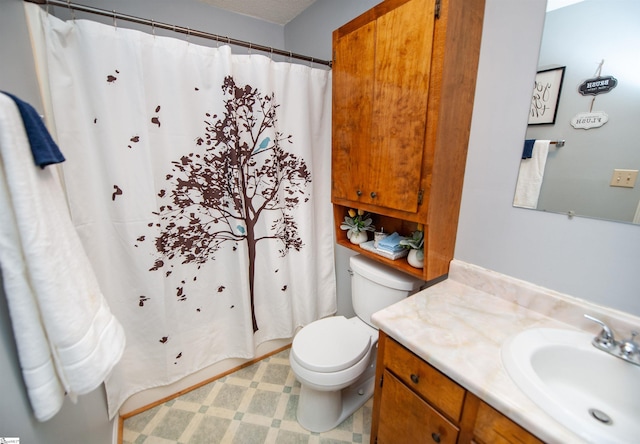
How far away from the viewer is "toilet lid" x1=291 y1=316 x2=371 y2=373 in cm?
125

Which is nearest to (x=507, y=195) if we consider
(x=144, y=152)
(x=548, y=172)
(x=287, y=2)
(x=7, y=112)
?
(x=548, y=172)

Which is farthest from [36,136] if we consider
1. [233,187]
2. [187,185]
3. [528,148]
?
[528,148]

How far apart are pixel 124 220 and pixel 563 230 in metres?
1.88

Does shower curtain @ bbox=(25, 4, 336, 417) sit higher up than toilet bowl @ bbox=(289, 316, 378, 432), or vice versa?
shower curtain @ bbox=(25, 4, 336, 417)

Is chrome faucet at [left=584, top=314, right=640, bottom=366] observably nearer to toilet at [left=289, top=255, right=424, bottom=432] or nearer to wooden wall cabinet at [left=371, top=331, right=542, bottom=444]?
wooden wall cabinet at [left=371, top=331, right=542, bottom=444]

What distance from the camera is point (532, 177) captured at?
0.97 meters

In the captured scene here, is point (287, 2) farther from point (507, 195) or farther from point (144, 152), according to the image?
point (507, 195)

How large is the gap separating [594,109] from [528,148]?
190mm

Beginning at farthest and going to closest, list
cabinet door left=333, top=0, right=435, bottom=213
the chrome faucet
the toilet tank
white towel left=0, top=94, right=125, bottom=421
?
the toilet tank < cabinet door left=333, top=0, right=435, bottom=213 < the chrome faucet < white towel left=0, top=94, right=125, bottom=421

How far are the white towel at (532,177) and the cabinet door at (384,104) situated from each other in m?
0.38

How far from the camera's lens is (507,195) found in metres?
1.04

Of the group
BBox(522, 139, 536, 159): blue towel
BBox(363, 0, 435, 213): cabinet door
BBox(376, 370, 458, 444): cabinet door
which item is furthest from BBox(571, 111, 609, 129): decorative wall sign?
BBox(376, 370, 458, 444): cabinet door

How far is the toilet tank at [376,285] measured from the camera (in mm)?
1313

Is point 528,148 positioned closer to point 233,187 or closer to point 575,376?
point 575,376
